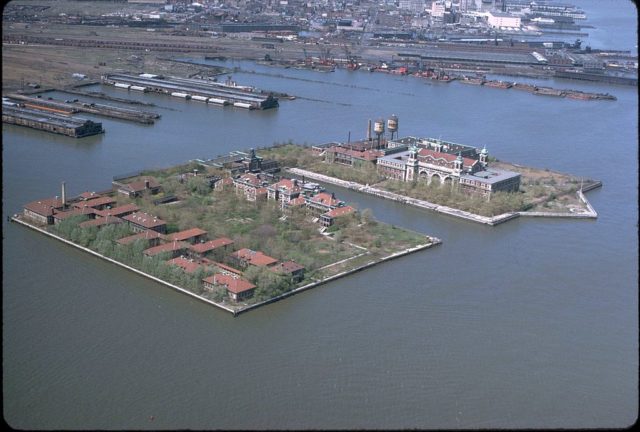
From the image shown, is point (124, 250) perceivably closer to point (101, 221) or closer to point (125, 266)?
point (125, 266)

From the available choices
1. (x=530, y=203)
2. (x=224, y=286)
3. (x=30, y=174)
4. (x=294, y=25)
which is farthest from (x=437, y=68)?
(x=224, y=286)

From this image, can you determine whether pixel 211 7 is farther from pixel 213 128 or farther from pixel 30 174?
pixel 30 174

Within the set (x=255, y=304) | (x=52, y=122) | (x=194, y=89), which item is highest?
(x=194, y=89)

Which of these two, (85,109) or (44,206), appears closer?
(44,206)

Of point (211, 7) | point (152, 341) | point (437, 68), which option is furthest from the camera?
point (211, 7)

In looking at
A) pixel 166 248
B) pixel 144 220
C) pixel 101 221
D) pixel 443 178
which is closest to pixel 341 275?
pixel 166 248

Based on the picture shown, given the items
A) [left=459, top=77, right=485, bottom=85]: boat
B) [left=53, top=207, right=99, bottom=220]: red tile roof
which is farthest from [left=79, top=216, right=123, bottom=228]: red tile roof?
[left=459, top=77, right=485, bottom=85]: boat
